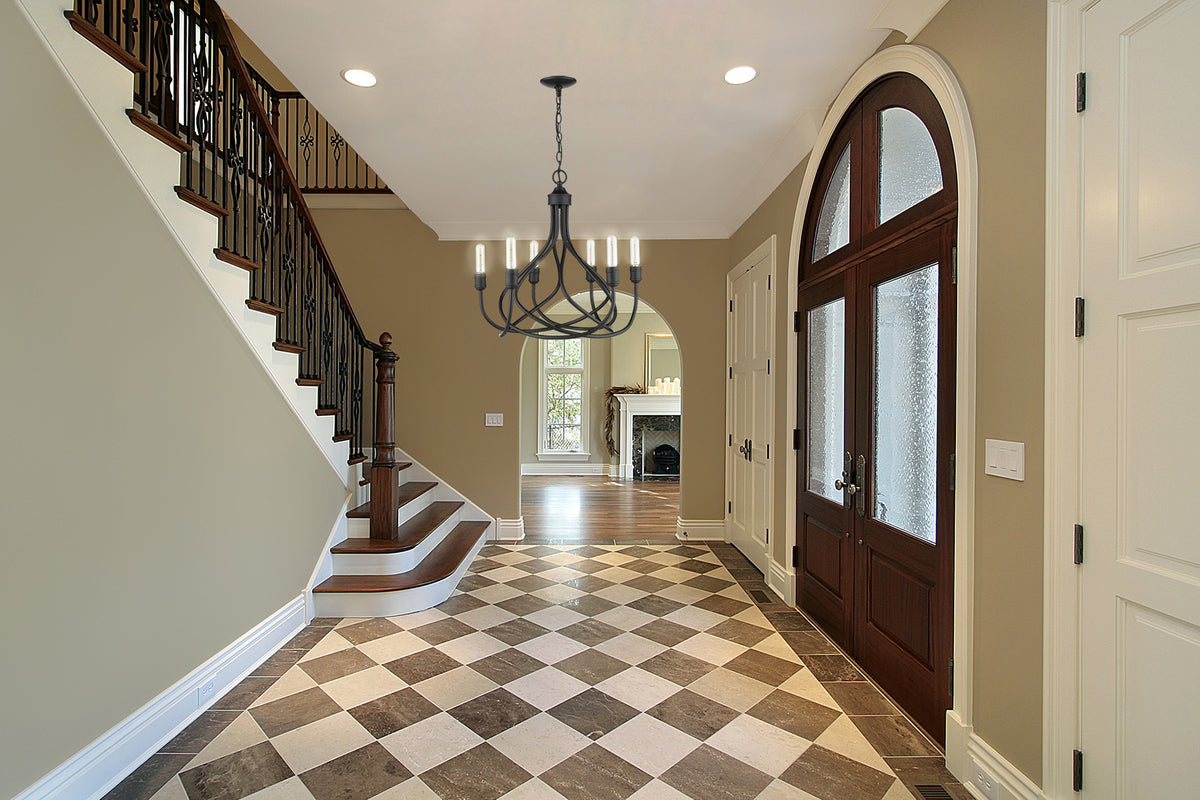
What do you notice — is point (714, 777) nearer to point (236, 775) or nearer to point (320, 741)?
point (320, 741)

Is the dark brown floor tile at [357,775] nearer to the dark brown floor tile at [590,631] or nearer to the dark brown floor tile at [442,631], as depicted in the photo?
the dark brown floor tile at [442,631]

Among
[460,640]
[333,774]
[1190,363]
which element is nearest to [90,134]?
[333,774]

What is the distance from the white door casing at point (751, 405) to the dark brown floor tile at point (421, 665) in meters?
Answer: 2.32

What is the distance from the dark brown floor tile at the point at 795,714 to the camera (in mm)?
2400

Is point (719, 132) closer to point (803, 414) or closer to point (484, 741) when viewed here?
point (803, 414)

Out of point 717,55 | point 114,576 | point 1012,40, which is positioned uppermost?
point 717,55

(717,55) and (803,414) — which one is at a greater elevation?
(717,55)

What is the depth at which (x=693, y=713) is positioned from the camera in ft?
8.28

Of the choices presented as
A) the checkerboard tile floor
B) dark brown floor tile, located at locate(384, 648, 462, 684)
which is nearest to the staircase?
the checkerboard tile floor

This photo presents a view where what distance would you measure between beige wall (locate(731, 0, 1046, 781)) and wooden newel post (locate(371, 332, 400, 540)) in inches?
129

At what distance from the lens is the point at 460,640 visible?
3285mm

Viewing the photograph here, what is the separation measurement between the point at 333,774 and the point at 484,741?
532 mm

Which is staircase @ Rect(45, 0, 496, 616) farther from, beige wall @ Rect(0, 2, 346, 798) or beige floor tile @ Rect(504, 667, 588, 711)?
beige floor tile @ Rect(504, 667, 588, 711)

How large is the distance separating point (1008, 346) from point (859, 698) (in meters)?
1.68
